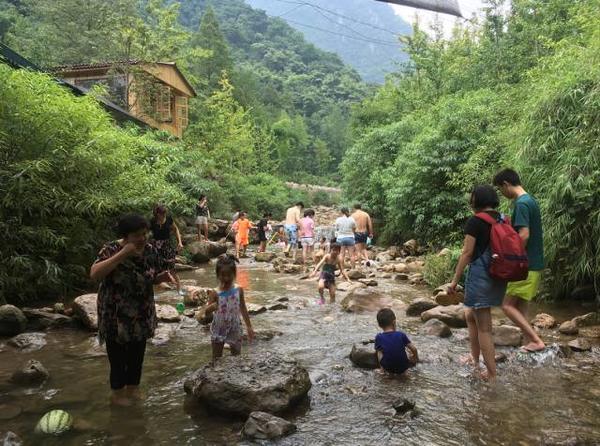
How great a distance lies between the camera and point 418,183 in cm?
1529

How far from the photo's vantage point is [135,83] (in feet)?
76.1

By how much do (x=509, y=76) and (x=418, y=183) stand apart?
6.64 meters

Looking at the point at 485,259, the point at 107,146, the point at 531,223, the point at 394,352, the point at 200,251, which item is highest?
the point at 107,146

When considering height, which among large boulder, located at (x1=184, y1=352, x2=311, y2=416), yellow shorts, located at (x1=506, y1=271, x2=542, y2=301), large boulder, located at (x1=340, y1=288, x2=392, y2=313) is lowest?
large boulder, located at (x1=340, y1=288, x2=392, y2=313)

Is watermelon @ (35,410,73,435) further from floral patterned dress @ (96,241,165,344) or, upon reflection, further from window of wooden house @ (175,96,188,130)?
window of wooden house @ (175,96,188,130)

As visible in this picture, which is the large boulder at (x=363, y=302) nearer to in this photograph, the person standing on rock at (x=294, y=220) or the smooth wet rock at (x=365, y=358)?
the smooth wet rock at (x=365, y=358)

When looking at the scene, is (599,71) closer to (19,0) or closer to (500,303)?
(500,303)

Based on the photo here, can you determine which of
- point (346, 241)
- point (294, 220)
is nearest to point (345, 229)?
point (346, 241)

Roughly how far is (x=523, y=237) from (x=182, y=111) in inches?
1028

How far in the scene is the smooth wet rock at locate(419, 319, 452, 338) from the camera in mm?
6156

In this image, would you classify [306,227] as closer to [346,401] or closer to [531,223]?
[531,223]

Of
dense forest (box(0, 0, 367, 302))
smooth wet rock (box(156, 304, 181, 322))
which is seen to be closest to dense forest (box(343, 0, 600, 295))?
smooth wet rock (box(156, 304, 181, 322))

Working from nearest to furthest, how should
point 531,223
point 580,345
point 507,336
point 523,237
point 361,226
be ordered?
point 523,237 < point 531,223 < point 580,345 < point 507,336 < point 361,226

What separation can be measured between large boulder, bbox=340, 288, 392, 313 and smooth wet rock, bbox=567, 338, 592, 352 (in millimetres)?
3190
